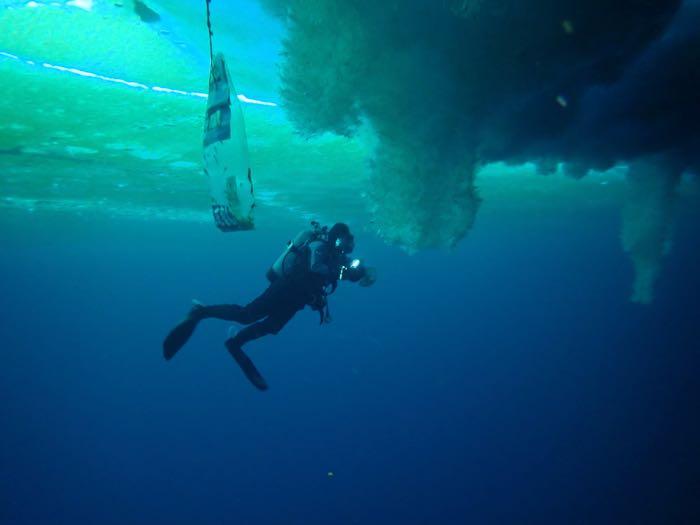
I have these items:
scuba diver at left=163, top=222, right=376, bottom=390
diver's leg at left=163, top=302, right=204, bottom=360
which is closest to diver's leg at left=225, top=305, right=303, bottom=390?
scuba diver at left=163, top=222, right=376, bottom=390

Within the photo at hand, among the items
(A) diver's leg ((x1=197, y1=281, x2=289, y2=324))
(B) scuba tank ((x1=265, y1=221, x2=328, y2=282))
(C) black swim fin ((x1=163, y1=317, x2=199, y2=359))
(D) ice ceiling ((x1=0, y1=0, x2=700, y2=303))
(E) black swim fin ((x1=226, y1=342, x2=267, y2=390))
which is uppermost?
(D) ice ceiling ((x1=0, y1=0, x2=700, y2=303))

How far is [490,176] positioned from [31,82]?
1517 centimetres

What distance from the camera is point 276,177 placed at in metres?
17.6

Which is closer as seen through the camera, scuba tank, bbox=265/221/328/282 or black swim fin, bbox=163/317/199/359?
black swim fin, bbox=163/317/199/359

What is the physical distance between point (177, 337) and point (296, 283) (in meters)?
2.12

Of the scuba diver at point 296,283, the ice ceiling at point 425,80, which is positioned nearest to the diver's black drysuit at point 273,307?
the scuba diver at point 296,283

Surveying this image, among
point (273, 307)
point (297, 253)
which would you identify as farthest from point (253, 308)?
point (297, 253)

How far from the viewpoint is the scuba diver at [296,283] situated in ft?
21.5

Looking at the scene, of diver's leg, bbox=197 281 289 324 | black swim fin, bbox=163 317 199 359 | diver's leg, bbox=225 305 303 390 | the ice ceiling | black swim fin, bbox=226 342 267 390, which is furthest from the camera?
diver's leg, bbox=197 281 289 324

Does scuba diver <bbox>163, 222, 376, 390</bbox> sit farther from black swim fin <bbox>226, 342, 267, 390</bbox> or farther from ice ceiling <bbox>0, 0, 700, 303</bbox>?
ice ceiling <bbox>0, 0, 700, 303</bbox>

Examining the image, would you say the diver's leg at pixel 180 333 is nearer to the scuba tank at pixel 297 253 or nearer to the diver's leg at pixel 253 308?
the diver's leg at pixel 253 308

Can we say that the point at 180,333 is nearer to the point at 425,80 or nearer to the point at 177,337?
the point at 177,337

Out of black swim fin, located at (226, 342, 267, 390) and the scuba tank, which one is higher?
the scuba tank

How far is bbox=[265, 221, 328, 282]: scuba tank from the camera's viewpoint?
6.55 m
